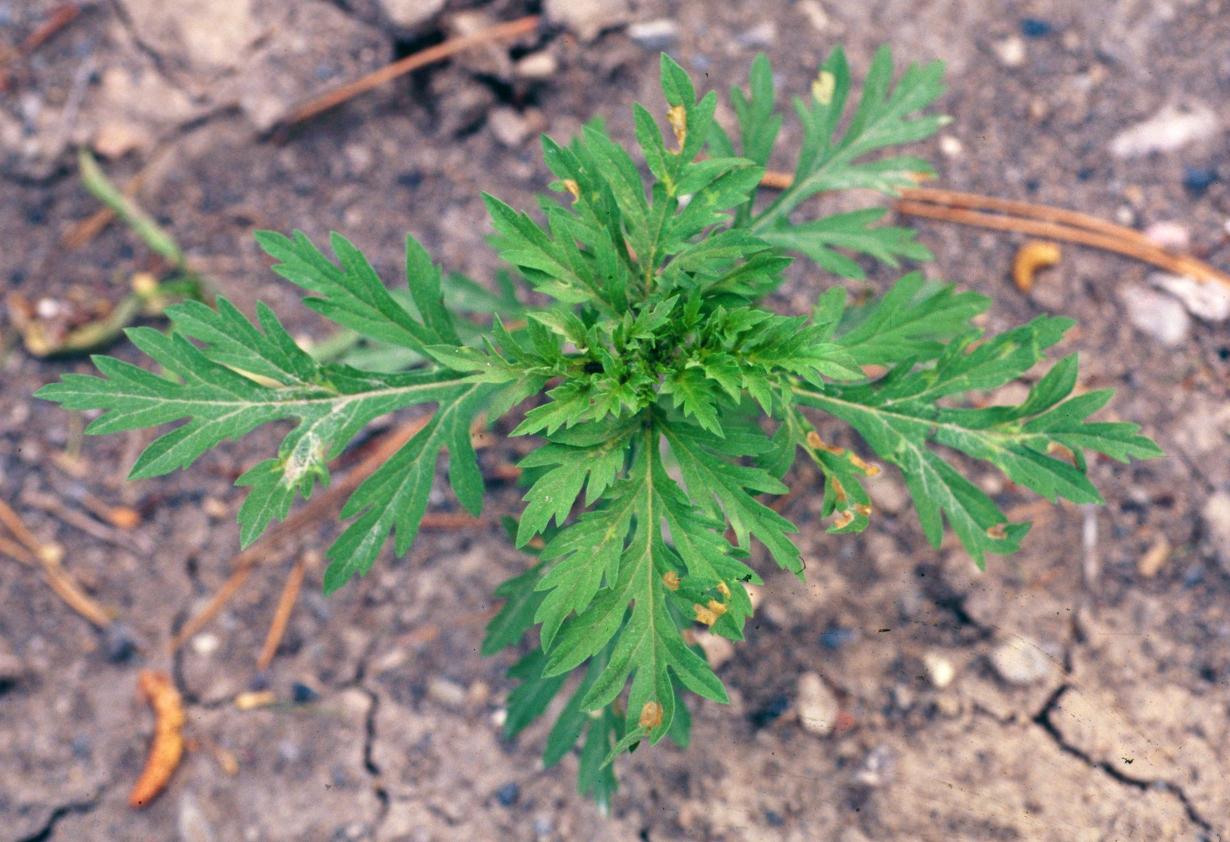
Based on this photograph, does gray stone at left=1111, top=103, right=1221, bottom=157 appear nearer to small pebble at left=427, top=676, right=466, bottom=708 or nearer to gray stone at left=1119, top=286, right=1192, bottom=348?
gray stone at left=1119, top=286, right=1192, bottom=348

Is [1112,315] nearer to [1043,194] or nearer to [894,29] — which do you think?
[1043,194]

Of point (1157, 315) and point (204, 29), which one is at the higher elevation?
point (204, 29)

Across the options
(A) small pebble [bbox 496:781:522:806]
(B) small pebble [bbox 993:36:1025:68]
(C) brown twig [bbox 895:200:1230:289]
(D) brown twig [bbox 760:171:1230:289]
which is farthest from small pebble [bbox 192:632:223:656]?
(B) small pebble [bbox 993:36:1025:68]

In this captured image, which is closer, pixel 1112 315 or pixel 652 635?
pixel 652 635

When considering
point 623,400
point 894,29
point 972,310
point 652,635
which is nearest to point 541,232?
point 623,400

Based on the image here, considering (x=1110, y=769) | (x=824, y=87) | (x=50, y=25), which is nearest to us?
(x=824, y=87)

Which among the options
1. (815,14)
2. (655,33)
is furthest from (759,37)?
(655,33)

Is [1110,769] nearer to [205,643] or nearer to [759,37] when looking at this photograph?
[759,37]
